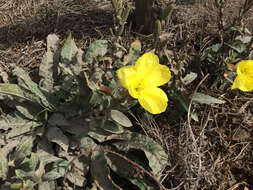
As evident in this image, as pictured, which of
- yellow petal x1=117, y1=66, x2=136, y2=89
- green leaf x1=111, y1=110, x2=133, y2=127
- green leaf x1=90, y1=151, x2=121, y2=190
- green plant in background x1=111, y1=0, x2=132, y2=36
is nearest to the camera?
yellow petal x1=117, y1=66, x2=136, y2=89

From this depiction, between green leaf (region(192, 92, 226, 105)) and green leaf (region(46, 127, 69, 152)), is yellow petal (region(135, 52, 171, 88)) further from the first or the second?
green leaf (region(46, 127, 69, 152))

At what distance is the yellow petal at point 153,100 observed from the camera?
61.2 inches

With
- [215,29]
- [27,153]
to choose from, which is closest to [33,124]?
[27,153]

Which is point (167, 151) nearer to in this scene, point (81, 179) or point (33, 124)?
point (81, 179)

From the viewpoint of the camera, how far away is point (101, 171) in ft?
6.19

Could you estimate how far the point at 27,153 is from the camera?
5.99 ft

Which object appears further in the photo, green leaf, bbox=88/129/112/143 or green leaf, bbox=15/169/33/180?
green leaf, bbox=88/129/112/143

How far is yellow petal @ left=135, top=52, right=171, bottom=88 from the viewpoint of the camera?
65.1 inches

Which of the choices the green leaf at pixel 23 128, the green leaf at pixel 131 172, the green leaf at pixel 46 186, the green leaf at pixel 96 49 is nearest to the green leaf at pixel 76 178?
the green leaf at pixel 46 186

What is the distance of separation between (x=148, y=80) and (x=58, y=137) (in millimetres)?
765

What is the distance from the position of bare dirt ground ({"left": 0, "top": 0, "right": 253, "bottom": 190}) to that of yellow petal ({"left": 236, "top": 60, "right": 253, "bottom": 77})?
347 mm

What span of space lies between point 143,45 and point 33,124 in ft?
3.85

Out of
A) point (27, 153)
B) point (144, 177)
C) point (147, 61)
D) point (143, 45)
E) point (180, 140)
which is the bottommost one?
point (144, 177)

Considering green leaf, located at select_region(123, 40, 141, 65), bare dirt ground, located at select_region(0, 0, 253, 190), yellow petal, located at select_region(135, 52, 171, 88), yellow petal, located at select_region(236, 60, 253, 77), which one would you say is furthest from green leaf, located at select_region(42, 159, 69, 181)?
yellow petal, located at select_region(236, 60, 253, 77)
